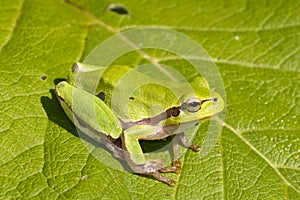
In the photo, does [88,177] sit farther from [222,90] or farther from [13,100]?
[222,90]

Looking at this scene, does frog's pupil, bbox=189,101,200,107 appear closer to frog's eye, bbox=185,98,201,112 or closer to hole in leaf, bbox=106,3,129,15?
frog's eye, bbox=185,98,201,112

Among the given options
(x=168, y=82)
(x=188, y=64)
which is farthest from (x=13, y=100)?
(x=188, y=64)

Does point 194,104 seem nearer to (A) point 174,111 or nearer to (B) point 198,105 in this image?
(B) point 198,105

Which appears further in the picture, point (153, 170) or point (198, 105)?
point (198, 105)

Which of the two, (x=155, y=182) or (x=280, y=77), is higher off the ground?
(x=280, y=77)

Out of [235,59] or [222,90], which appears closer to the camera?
[222,90]

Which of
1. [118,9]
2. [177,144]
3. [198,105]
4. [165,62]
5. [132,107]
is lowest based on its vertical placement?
[177,144]

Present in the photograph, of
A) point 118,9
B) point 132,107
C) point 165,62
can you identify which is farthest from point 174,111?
point 118,9
